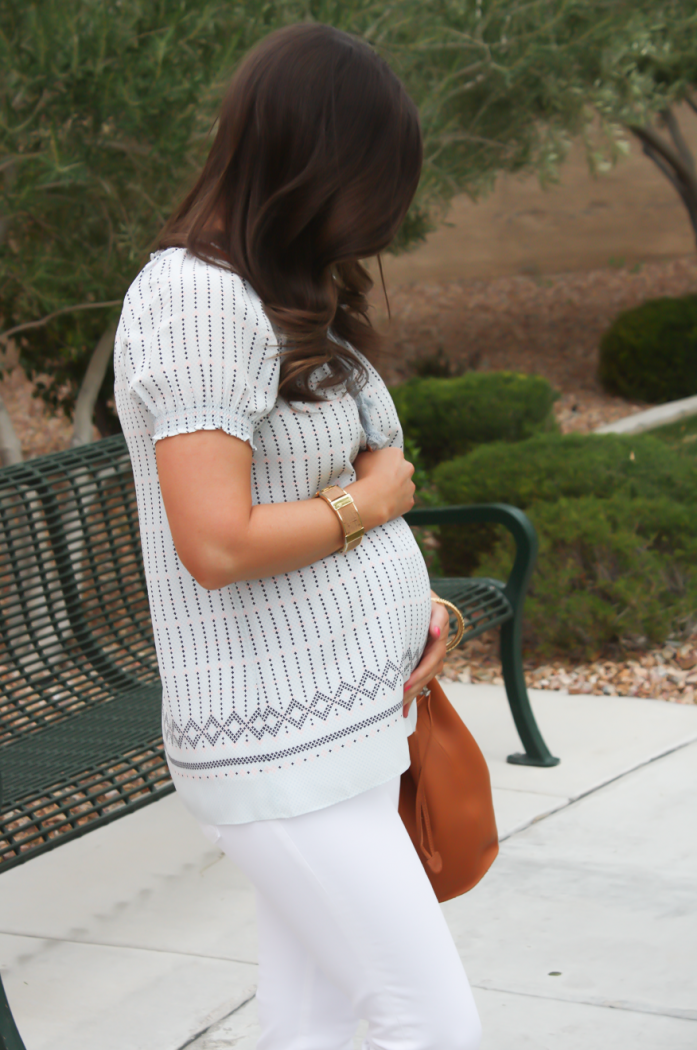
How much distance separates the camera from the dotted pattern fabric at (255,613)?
121 centimetres

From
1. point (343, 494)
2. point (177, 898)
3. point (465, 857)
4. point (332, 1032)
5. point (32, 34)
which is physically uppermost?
point (32, 34)

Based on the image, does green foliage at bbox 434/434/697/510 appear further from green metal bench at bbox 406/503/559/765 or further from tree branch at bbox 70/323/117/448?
tree branch at bbox 70/323/117/448

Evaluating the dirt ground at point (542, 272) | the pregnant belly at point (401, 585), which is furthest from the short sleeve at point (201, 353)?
the dirt ground at point (542, 272)

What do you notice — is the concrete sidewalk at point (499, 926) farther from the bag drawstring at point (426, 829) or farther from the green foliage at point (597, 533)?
the green foliage at point (597, 533)

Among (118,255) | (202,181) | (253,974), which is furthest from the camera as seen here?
(118,255)

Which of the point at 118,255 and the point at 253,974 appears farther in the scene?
the point at 118,255

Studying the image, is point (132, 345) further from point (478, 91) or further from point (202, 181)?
point (478, 91)

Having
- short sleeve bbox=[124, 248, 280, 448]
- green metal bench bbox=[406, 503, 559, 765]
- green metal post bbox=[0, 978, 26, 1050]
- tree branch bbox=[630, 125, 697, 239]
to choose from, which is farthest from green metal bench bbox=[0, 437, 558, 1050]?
tree branch bbox=[630, 125, 697, 239]

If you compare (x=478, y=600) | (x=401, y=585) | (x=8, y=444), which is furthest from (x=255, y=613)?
(x=8, y=444)

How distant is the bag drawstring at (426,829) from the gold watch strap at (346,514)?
38cm

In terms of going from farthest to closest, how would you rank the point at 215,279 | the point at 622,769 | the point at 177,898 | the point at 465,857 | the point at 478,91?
the point at 478,91 < the point at 622,769 < the point at 177,898 < the point at 465,857 < the point at 215,279

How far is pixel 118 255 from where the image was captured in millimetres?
5273

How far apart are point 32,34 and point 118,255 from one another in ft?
5.23

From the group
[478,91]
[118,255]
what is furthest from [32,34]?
[478,91]
